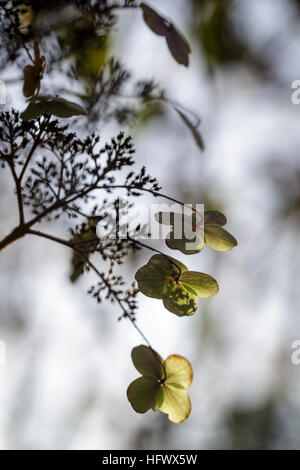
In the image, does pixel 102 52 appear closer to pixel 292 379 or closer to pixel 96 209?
pixel 96 209

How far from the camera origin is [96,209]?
0.38 metres

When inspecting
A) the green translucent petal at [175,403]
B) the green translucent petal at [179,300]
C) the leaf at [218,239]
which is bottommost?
the green translucent petal at [175,403]

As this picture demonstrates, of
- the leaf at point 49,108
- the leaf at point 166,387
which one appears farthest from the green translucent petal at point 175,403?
the leaf at point 49,108

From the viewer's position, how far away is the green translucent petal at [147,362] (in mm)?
374

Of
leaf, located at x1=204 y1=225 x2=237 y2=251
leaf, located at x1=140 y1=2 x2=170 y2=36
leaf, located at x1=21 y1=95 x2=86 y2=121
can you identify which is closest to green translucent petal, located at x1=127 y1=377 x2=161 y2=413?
leaf, located at x1=204 y1=225 x2=237 y2=251

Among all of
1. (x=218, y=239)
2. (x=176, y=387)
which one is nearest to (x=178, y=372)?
(x=176, y=387)

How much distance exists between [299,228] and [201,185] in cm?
76

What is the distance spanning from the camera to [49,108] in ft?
1.04

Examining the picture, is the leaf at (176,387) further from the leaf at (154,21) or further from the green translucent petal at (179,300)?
the leaf at (154,21)

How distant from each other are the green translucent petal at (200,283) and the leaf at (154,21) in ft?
0.84

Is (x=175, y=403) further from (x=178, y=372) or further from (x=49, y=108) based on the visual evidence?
(x=49, y=108)

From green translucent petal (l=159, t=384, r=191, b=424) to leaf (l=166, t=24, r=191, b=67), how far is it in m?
0.34

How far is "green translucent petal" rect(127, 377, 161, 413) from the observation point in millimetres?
358

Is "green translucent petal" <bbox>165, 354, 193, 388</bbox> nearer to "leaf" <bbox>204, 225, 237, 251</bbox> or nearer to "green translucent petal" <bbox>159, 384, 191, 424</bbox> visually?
"green translucent petal" <bbox>159, 384, 191, 424</bbox>
